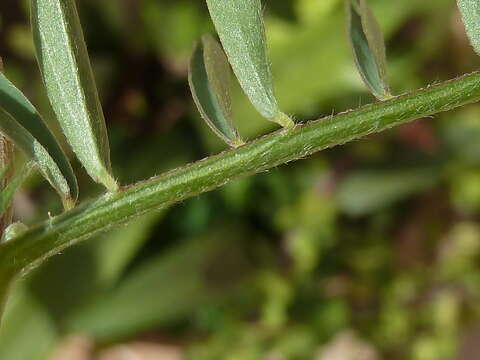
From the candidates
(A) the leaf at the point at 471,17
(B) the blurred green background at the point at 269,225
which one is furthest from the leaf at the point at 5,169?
(B) the blurred green background at the point at 269,225

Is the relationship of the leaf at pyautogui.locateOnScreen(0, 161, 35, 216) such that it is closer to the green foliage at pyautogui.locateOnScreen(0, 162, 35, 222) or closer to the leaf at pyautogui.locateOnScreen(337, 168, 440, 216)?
the green foliage at pyautogui.locateOnScreen(0, 162, 35, 222)

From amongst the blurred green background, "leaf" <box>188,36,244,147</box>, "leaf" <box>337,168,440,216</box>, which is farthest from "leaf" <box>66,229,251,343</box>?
"leaf" <box>188,36,244,147</box>

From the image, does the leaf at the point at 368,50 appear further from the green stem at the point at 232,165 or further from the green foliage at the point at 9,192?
the green foliage at the point at 9,192

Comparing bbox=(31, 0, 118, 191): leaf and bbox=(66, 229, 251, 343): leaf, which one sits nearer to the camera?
bbox=(31, 0, 118, 191): leaf

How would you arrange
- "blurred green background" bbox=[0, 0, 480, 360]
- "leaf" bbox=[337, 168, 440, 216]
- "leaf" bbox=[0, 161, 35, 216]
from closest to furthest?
"leaf" bbox=[0, 161, 35, 216] → "blurred green background" bbox=[0, 0, 480, 360] → "leaf" bbox=[337, 168, 440, 216]

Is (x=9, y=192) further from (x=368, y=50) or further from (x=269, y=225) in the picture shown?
(x=269, y=225)

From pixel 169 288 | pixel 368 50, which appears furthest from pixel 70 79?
pixel 169 288
